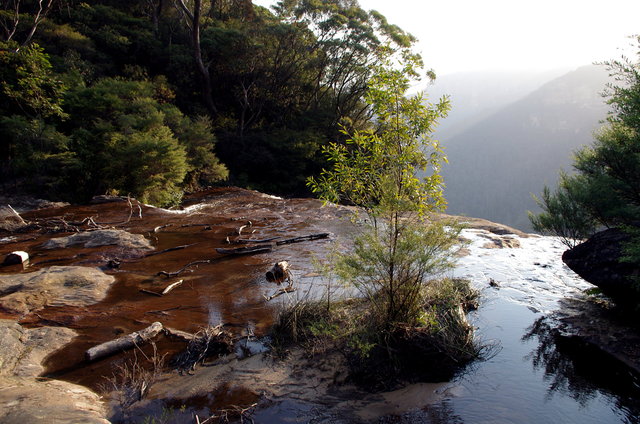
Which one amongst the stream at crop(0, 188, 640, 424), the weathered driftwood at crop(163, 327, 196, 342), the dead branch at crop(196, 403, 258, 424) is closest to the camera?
the dead branch at crop(196, 403, 258, 424)

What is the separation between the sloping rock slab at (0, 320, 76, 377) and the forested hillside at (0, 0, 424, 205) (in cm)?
1055

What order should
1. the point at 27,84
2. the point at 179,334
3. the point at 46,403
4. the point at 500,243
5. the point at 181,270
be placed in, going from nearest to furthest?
the point at 46,403 → the point at 179,334 → the point at 181,270 → the point at 500,243 → the point at 27,84

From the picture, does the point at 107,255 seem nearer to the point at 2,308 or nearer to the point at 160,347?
the point at 2,308

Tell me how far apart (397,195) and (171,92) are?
22.6 m

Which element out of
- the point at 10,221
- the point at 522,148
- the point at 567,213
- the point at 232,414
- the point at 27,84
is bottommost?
the point at 232,414

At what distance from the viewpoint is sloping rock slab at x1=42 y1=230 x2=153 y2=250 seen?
29.8ft

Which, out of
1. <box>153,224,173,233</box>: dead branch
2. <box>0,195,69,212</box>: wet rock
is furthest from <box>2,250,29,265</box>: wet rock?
<box>0,195,69,212</box>: wet rock

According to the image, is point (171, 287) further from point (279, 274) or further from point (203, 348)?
point (203, 348)

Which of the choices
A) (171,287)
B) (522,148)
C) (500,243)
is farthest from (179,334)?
(522,148)

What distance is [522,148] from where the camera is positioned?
272 feet

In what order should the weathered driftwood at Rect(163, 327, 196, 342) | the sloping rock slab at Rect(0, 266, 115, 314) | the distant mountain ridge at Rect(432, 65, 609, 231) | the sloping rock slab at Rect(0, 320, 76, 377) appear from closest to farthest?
the sloping rock slab at Rect(0, 320, 76, 377) < the weathered driftwood at Rect(163, 327, 196, 342) < the sloping rock slab at Rect(0, 266, 115, 314) < the distant mountain ridge at Rect(432, 65, 609, 231)

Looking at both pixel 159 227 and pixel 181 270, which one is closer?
pixel 181 270

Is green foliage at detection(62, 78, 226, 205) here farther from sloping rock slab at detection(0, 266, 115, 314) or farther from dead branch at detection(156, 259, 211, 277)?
sloping rock slab at detection(0, 266, 115, 314)

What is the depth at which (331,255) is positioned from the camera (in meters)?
5.38
